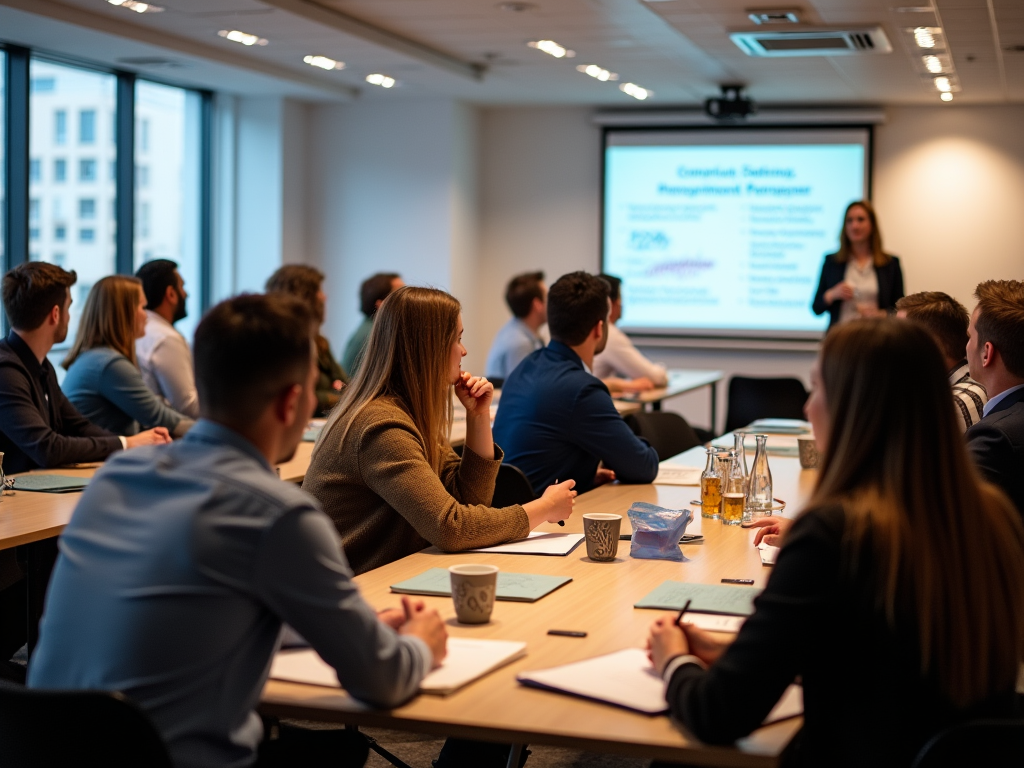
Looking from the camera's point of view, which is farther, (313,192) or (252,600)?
(313,192)

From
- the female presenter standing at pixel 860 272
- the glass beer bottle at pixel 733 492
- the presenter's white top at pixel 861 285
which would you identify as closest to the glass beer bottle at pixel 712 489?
the glass beer bottle at pixel 733 492

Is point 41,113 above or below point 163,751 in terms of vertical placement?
above

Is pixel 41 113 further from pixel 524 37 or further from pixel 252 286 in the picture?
pixel 524 37

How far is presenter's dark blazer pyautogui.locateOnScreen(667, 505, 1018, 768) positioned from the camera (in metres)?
1.44

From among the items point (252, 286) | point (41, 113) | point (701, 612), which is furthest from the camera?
point (252, 286)

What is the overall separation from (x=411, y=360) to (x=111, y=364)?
2.19m

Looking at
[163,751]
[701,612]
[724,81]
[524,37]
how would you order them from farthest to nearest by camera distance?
[724,81] < [524,37] < [701,612] < [163,751]

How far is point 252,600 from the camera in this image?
1459mm

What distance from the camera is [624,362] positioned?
21.5 feet

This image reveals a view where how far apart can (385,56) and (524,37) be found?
3.50 ft

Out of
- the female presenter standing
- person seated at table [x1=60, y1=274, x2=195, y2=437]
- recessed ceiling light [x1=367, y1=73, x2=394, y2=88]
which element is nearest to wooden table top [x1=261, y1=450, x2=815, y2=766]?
person seated at table [x1=60, y1=274, x2=195, y2=437]

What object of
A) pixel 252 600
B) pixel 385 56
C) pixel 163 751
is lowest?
pixel 163 751

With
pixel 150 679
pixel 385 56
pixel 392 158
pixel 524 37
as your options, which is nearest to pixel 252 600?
pixel 150 679

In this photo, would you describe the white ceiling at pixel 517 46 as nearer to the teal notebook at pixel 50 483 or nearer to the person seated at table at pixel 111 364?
the person seated at table at pixel 111 364
